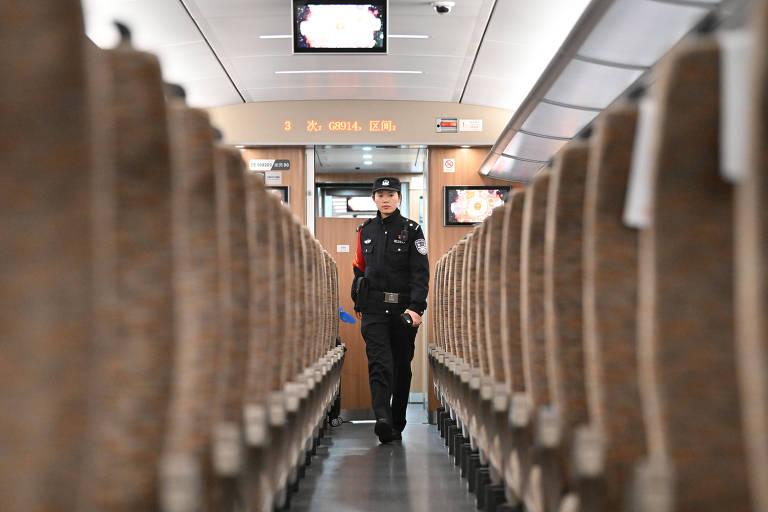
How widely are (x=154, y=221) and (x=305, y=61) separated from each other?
25.2 ft

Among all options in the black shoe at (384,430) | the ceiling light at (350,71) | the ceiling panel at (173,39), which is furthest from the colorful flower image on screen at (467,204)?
the black shoe at (384,430)

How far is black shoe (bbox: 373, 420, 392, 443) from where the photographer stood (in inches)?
221

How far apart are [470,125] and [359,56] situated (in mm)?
1850

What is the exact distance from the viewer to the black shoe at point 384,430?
5.62 m

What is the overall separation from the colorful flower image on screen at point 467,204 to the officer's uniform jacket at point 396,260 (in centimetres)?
287

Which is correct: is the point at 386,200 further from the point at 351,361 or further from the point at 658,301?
the point at 658,301

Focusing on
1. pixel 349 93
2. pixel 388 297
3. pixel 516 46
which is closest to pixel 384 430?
pixel 388 297

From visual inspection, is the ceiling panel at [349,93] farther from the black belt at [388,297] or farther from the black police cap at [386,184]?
the black belt at [388,297]

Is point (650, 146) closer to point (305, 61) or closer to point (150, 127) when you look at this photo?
point (150, 127)

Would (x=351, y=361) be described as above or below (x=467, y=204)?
below

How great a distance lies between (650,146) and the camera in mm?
1081

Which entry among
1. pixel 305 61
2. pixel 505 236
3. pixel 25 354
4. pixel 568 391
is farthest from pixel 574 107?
pixel 25 354

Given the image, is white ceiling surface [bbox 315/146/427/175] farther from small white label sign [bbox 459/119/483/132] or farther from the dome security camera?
the dome security camera

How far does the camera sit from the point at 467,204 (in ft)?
30.2
